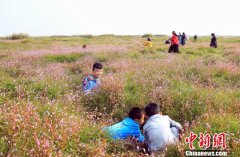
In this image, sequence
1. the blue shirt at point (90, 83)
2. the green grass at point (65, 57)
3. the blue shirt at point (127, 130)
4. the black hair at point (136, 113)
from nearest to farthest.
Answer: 1. the blue shirt at point (127, 130)
2. the black hair at point (136, 113)
3. the blue shirt at point (90, 83)
4. the green grass at point (65, 57)

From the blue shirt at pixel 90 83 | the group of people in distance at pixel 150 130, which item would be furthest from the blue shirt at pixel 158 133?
the blue shirt at pixel 90 83

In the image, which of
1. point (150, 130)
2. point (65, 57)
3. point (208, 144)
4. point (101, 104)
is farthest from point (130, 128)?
point (65, 57)

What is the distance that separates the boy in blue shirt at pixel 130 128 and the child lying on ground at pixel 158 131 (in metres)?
0.32

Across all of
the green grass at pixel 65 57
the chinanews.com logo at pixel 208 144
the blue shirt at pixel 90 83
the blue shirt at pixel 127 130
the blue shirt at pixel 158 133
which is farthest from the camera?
the green grass at pixel 65 57

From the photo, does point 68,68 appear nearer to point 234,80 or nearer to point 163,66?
point 163,66

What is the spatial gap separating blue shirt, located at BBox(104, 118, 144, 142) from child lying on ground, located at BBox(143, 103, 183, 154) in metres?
0.31

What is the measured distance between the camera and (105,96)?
784cm

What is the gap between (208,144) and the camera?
455 centimetres

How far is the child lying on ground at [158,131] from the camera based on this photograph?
5266mm

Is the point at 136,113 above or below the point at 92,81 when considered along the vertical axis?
below

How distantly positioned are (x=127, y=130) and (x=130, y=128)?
3.9 inches

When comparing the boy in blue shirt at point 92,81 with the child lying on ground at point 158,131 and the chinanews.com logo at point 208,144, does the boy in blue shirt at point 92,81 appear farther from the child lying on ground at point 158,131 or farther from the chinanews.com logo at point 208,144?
the chinanews.com logo at point 208,144

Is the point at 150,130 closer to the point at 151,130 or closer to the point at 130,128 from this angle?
the point at 151,130

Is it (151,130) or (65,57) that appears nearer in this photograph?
(151,130)
